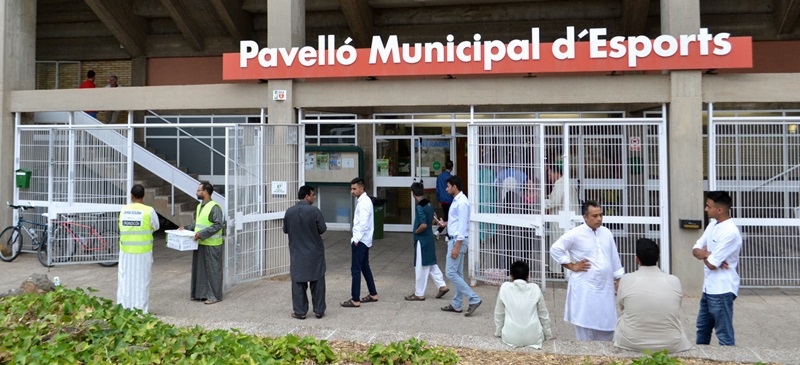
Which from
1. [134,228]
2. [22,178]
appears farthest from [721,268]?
[22,178]

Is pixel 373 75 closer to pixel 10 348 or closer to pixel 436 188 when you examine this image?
pixel 436 188

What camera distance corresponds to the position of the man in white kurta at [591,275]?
210 inches

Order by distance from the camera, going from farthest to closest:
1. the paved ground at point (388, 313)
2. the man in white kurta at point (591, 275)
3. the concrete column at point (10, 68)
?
the concrete column at point (10, 68) → the man in white kurta at point (591, 275) → the paved ground at point (388, 313)

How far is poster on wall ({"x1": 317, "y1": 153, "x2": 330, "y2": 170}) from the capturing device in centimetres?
1521

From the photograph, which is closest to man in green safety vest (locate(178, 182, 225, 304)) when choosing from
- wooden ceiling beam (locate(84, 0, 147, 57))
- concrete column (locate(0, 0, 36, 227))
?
concrete column (locate(0, 0, 36, 227))

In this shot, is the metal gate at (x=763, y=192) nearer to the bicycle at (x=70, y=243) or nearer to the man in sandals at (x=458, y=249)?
the man in sandals at (x=458, y=249)

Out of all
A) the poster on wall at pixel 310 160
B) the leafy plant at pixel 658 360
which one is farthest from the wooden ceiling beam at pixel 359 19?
the leafy plant at pixel 658 360

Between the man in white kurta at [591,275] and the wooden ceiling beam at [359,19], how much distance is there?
972cm

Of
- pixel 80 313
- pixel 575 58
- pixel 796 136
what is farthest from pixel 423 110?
pixel 80 313

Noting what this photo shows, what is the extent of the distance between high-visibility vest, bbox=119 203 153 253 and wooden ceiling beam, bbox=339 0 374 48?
7.85 m

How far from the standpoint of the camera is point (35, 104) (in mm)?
11367

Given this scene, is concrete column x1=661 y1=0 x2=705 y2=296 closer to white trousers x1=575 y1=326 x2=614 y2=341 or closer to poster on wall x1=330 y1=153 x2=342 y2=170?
white trousers x1=575 y1=326 x2=614 y2=341

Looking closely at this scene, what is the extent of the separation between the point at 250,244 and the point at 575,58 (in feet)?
18.9

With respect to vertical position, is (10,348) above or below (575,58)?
below
